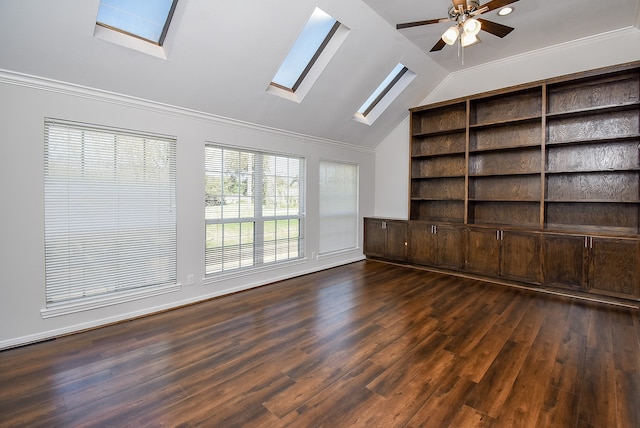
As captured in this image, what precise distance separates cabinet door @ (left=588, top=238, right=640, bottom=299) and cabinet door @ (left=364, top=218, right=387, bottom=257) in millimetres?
2962

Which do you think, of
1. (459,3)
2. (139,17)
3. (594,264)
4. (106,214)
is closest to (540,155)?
(594,264)

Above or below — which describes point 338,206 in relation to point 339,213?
above

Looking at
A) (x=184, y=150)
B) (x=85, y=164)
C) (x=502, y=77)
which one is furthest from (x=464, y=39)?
(x=85, y=164)

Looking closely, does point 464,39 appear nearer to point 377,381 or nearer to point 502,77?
point 502,77

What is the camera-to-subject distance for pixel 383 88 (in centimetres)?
505

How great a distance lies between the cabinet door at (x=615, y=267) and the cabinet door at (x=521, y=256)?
22.0 inches

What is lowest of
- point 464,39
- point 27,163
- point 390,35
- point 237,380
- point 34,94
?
point 237,380

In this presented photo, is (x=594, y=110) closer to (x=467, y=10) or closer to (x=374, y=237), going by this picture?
(x=467, y=10)

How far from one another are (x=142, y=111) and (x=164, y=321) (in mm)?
2197

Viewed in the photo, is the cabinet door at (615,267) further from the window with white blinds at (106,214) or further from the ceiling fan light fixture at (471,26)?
the window with white blinds at (106,214)

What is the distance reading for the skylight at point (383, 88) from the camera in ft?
15.8

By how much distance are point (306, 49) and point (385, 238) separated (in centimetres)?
351

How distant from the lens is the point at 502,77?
189 inches

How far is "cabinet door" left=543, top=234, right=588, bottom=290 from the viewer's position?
376cm
